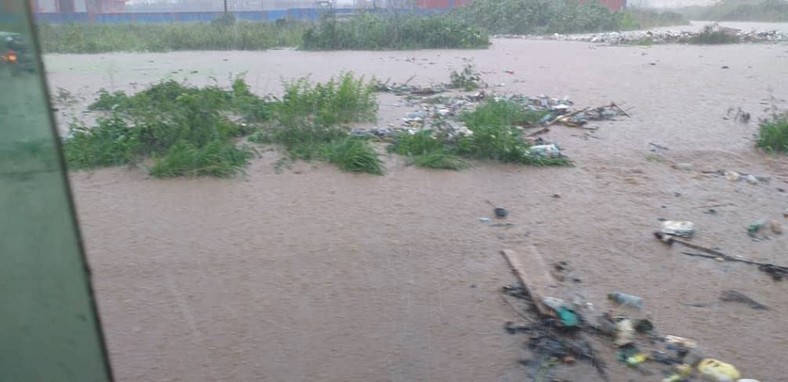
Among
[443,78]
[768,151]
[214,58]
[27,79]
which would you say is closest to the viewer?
[27,79]

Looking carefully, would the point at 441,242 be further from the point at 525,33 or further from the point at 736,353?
the point at 525,33

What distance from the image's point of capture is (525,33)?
3662 centimetres

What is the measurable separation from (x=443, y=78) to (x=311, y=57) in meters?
7.17

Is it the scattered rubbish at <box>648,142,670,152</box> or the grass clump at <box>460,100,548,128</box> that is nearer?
the grass clump at <box>460,100,548,128</box>

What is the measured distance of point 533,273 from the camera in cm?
498

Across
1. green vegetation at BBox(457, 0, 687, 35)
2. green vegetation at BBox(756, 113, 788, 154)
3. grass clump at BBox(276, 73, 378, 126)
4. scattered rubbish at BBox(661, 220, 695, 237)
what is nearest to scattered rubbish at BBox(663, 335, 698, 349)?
scattered rubbish at BBox(661, 220, 695, 237)

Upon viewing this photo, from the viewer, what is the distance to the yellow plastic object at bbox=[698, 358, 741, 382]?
144 inches

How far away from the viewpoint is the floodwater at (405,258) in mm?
3912

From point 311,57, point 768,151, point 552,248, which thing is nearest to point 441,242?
point 552,248

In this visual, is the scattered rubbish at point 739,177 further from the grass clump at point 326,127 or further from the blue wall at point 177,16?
the blue wall at point 177,16

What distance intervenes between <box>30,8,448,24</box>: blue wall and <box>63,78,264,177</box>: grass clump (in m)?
24.3

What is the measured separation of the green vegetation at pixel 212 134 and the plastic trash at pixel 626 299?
331 centimetres

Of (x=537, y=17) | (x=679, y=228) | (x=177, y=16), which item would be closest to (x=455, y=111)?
(x=679, y=228)

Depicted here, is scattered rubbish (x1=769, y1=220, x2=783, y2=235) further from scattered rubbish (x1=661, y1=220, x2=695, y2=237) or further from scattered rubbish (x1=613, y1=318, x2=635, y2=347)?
scattered rubbish (x1=613, y1=318, x2=635, y2=347)
